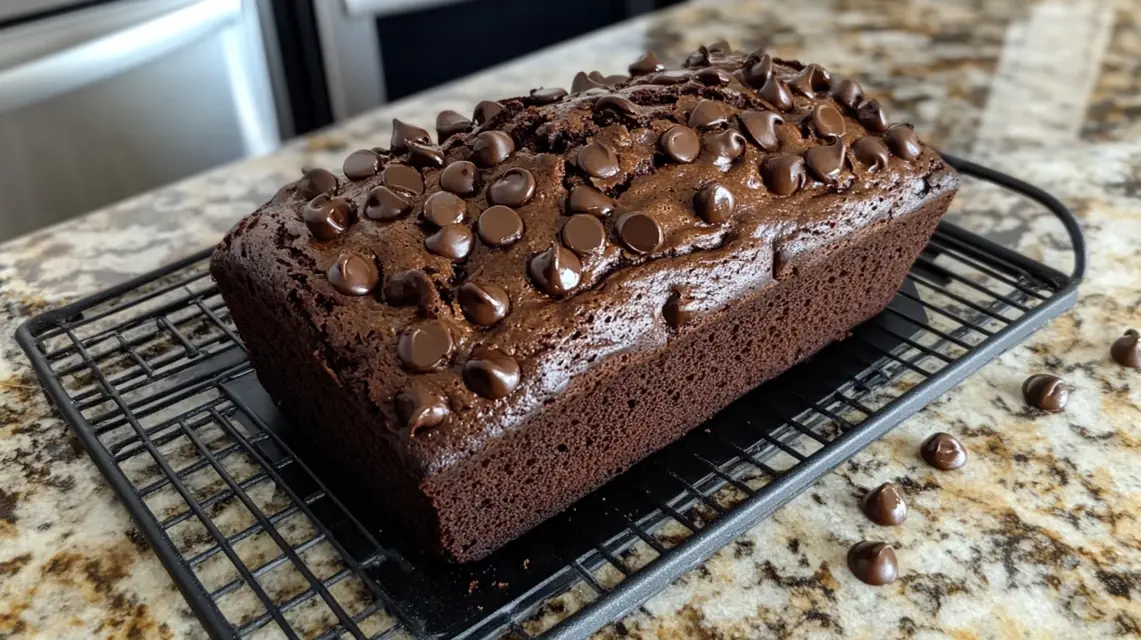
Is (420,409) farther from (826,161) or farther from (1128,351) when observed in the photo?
(1128,351)

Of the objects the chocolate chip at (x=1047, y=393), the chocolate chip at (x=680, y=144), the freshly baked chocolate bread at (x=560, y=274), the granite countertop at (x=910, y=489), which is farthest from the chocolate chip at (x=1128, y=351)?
the chocolate chip at (x=680, y=144)

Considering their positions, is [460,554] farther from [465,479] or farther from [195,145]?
[195,145]

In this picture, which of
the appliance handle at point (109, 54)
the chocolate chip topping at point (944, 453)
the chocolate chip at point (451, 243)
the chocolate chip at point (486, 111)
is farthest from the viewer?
the appliance handle at point (109, 54)

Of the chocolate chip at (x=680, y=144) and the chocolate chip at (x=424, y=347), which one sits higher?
the chocolate chip at (x=680, y=144)

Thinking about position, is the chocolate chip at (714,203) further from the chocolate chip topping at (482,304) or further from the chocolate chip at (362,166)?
the chocolate chip at (362,166)

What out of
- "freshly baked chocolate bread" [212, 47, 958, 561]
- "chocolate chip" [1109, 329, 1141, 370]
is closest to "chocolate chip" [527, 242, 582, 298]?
"freshly baked chocolate bread" [212, 47, 958, 561]

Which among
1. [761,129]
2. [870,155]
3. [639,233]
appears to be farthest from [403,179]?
[870,155]

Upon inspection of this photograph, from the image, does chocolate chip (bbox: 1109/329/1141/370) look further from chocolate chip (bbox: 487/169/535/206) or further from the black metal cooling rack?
chocolate chip (bbox: 487/169/535/206)
